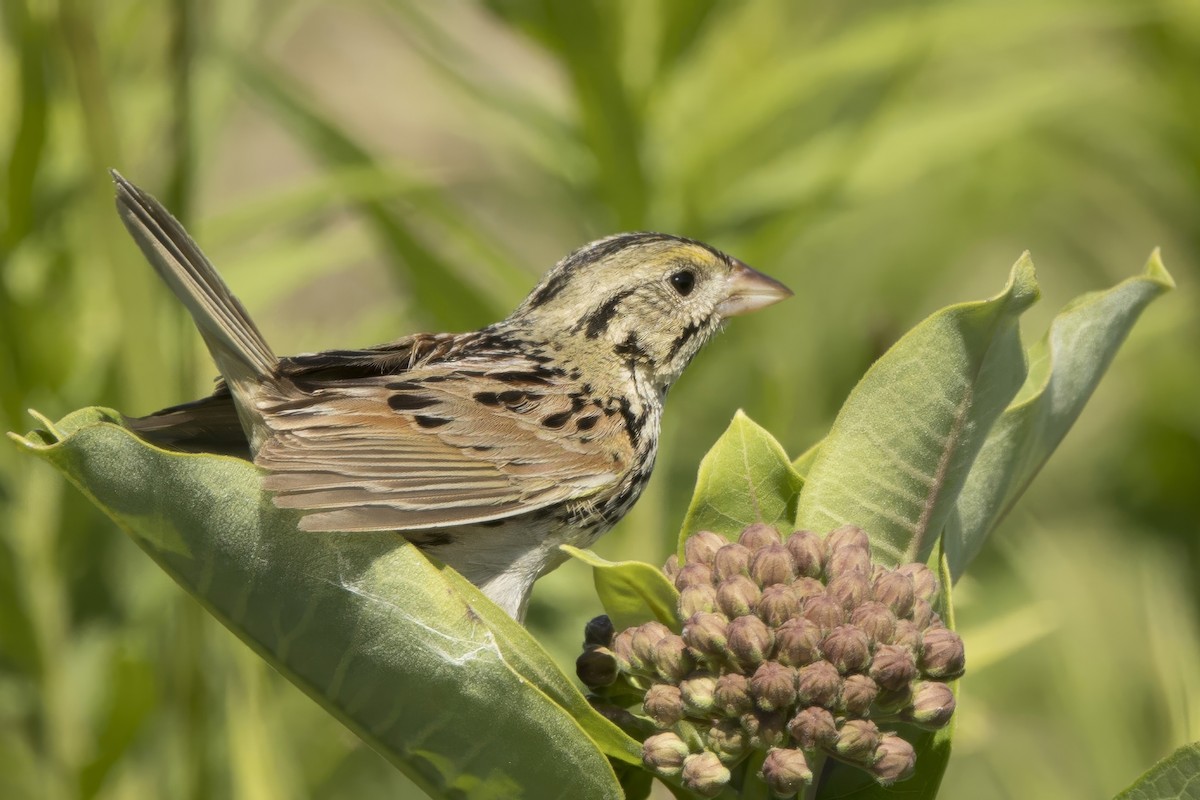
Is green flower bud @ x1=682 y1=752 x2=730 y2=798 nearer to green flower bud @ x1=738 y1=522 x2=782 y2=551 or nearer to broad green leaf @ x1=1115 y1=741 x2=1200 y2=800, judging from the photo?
green flower bud @ x1=738 y1=522 x2=782 y2=551

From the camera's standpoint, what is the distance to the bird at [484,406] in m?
2.12

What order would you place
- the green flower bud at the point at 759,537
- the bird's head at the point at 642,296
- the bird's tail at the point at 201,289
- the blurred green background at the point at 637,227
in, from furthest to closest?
1. the bird's head at the point at 642,296
2. the blurred green background at the point at 637,227
3. the bird's tail at the point at 201,289
4. the green flower bud at the point at 759,537

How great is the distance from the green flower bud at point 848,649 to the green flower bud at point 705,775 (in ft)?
0.58

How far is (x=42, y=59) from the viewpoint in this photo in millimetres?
2941

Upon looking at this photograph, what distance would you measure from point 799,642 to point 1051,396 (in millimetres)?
496

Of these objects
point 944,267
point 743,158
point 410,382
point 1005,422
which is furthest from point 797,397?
point 1005,422

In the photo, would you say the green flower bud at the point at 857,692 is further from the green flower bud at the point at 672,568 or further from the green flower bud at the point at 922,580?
the green flower bud at the point at 672,568

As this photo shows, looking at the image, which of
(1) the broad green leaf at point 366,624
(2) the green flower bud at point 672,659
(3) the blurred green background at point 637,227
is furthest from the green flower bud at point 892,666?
(3) the blurred green background at point 637,227

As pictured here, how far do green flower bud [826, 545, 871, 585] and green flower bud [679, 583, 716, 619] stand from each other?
0.47 feet

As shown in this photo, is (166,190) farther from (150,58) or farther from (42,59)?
(150,58)

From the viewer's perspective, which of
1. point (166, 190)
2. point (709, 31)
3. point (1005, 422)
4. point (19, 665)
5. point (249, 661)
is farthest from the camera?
point (709, 31)

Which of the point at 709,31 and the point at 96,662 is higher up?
the point at 709,31

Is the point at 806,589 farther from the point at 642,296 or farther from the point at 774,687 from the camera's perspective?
the point at 642,296

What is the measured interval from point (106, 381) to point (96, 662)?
64 cm
